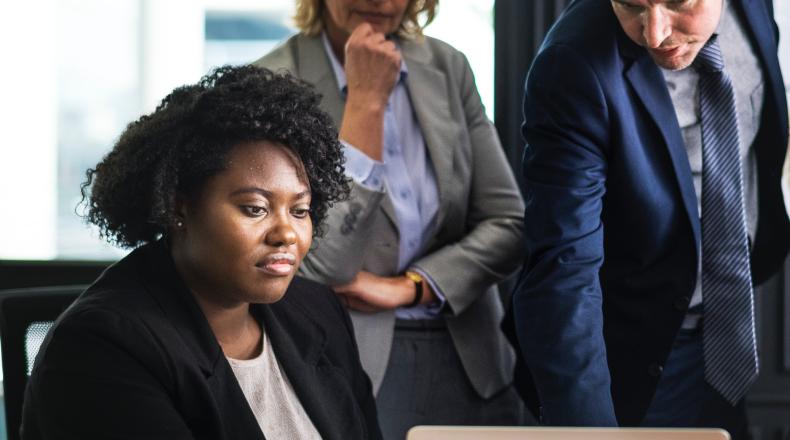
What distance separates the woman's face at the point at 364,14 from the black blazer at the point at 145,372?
0.75 m

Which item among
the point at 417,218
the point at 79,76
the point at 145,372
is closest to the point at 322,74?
the point at 417,218

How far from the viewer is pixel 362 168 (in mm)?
2115

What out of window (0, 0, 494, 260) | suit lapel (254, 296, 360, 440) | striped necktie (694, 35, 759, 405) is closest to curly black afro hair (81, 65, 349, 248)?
suit lapel (254, 296, 360, 440)

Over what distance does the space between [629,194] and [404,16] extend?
0.70 meters

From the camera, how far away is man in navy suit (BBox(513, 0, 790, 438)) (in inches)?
70.7

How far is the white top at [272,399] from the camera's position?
1.61 m

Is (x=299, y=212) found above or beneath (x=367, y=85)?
beneath

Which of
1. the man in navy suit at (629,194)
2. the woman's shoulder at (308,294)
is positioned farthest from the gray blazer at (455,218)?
the man in navy suit at (629,194)

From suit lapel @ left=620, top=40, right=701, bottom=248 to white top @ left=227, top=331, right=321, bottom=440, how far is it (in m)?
0.76

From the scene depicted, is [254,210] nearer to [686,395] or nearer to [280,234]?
[280,234]

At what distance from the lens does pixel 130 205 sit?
1.63 meters

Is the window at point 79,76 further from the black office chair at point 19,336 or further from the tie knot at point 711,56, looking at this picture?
the tie knot at point 711,56

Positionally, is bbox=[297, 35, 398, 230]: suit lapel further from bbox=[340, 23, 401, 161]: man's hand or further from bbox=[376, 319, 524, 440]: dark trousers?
bbox=[376, 319, 524, 440]: dark trousers

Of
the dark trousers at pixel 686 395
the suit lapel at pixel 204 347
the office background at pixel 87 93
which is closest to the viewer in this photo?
the suit lapel at pixel 204 347
